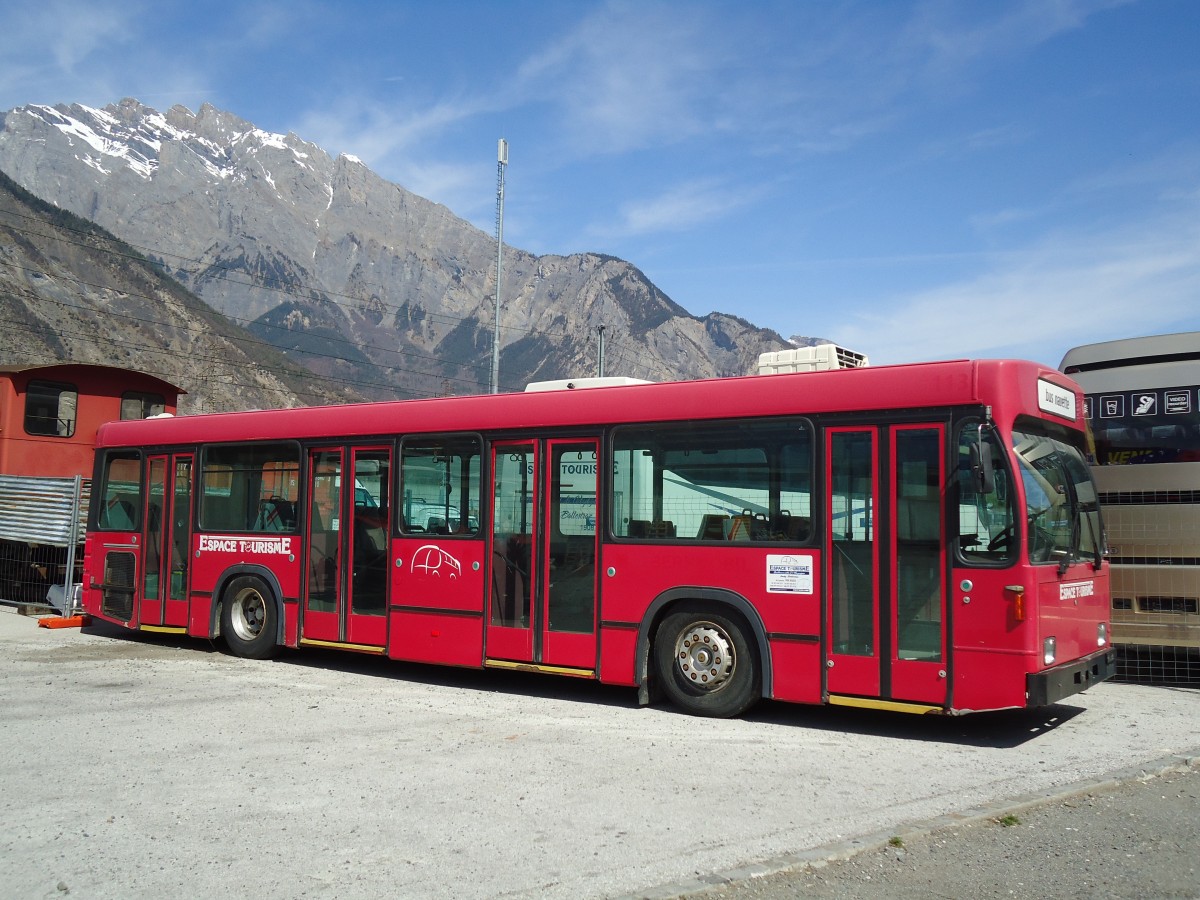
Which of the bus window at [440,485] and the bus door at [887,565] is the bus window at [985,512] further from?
the bus window at [440,485]

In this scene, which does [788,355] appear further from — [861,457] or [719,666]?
[719,666]

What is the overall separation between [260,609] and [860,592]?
7201 mm

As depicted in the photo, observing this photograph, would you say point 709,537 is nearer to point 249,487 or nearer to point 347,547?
point 347,547

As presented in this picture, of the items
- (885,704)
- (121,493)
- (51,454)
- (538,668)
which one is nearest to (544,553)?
(538,668)

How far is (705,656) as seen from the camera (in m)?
8.84

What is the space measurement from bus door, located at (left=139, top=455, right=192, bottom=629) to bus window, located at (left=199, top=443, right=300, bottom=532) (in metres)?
0.39

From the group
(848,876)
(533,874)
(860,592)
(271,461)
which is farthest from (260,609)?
(848,876)

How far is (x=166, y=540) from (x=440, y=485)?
451 centimetres

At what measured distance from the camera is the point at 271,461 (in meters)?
12.0

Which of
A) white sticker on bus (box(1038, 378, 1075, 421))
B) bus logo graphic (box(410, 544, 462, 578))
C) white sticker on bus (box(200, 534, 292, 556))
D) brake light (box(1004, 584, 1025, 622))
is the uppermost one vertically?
white sticker on bus (box(1038, 378, 1075, 421))

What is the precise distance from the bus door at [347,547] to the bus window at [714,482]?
114 inches

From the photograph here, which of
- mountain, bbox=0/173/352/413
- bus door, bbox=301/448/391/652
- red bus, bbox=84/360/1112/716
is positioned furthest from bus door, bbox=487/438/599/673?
mountain, bbox=0/173/352/413

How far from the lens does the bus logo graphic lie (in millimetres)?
10281

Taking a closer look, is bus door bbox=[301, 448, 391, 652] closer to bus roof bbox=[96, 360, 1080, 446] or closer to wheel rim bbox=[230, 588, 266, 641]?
bus roof bbox=[96, 360, 1080, 446]
